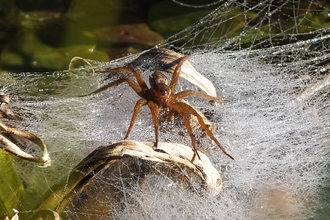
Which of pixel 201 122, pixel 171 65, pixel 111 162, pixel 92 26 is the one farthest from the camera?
pixel 92 26

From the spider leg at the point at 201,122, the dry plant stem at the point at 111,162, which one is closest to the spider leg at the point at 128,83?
the spider leg at the point at 201,122

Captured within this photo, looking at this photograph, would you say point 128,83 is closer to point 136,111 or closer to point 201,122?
point 136,111

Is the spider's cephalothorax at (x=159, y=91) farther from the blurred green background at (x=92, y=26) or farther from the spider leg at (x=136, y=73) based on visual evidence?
the blurred green background at (x=92, y=26)

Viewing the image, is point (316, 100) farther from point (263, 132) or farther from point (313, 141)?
point (263, 132)

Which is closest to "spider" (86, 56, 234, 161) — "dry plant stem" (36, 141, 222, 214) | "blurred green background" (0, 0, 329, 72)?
"dry plant stem" (36, 141, 222, 214)

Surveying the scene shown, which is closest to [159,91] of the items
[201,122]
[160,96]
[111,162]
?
[160,96]
